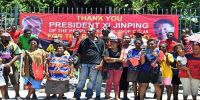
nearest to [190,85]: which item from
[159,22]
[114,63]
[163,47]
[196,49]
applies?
[196,49]

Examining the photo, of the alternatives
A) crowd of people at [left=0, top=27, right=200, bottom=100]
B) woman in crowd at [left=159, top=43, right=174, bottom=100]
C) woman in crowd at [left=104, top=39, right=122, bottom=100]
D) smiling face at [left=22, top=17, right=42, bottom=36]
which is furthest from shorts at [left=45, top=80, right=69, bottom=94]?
smiling face at [left=22, top=17, right=42, bottom=36]

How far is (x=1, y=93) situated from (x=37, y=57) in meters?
1.26

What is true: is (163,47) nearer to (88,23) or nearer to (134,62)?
(134,62)

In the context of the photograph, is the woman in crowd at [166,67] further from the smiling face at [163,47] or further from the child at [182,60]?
the child at [182,60]

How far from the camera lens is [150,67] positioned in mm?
10789

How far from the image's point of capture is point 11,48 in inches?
437

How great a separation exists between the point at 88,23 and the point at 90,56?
2935 mm

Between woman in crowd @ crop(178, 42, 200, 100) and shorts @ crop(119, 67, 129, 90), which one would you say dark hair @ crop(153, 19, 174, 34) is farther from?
A: woman in crowd @ crop(178, 42, 200, 100)

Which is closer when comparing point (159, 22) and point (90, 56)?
point (90, 56)

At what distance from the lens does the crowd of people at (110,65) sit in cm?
1081

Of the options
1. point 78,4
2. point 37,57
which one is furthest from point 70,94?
point 78,4

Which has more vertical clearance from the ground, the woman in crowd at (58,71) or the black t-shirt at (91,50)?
the black t-shirt at (91,50)

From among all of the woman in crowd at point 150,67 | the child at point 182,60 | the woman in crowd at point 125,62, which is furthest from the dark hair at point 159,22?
the woman in crowd at point 150,67

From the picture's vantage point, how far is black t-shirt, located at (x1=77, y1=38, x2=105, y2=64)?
37.3 feet
